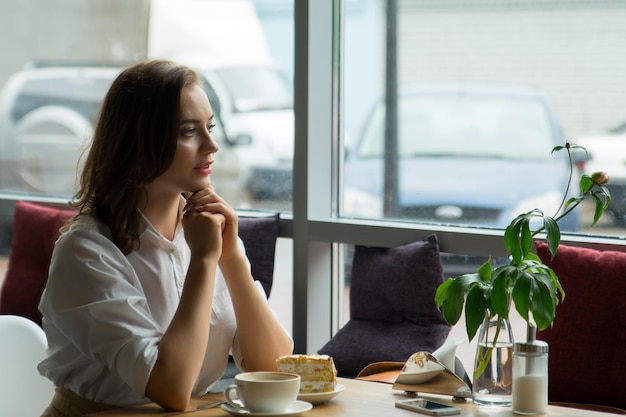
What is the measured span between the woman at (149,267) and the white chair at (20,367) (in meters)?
0.45

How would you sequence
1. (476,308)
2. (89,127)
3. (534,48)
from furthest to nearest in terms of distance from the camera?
(89,127) < (534,48) < (476,308)

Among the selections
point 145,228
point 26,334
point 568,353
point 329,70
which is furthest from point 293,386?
point 329,70

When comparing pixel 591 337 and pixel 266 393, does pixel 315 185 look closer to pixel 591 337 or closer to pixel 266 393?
pixel 591 337

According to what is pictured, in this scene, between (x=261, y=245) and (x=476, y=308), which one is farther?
(x=261, y=245)

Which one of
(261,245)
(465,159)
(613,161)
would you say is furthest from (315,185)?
(613,161)

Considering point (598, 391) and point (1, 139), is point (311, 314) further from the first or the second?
point (1, 139)

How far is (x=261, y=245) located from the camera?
3.45 m

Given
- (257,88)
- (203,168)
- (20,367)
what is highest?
(257,88)

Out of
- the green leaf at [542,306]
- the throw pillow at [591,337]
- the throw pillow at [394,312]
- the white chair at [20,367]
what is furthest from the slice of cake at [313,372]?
the throw pillow at [394,312]

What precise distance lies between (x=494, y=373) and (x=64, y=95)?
307 centimetres

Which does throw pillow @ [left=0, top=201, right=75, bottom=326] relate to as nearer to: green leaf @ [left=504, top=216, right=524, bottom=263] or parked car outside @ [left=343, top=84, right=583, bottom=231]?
parked car outside @ [left=343, top=84, right=583, bottom=231]

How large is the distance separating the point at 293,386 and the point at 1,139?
319 centimetres

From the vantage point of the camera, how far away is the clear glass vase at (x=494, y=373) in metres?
1.84

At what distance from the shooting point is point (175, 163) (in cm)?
Answer: 207
